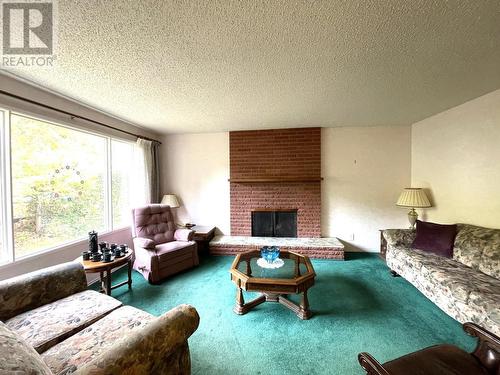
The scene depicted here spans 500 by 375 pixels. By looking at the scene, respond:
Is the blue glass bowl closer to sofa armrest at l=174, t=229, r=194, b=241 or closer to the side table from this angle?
sofa armrest at l=174, t=229, r=194, b=241

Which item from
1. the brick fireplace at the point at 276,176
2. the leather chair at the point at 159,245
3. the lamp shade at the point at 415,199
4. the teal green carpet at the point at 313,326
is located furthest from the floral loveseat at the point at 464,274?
the leather chair at the point at 159,245

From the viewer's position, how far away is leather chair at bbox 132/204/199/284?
2561 mm

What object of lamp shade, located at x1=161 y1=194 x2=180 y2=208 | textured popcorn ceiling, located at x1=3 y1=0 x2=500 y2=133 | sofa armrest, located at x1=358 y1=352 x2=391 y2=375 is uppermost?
textured popcorn ceiling, located at x1=3 y1=0 x2=500 y2=133

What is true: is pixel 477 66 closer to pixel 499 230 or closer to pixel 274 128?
pixel 499 230

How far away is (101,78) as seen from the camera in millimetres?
1868

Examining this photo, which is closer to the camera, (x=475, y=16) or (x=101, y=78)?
(x=475, y=16)

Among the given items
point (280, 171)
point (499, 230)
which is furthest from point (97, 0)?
point (499, 230)

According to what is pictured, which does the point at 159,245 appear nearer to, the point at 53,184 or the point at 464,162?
the point at 53,184

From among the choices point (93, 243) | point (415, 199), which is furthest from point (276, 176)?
point (93, 243)

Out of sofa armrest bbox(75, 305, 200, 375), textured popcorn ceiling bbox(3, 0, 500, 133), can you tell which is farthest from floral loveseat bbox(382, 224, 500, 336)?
sofa armrest bbox(75, 305, 200, 375)

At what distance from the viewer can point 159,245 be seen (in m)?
2.91

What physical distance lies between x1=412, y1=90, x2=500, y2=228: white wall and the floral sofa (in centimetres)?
335

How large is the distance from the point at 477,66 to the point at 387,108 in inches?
39.5

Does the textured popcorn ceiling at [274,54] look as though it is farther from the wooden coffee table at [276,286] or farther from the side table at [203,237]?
the side table at [203,237]
